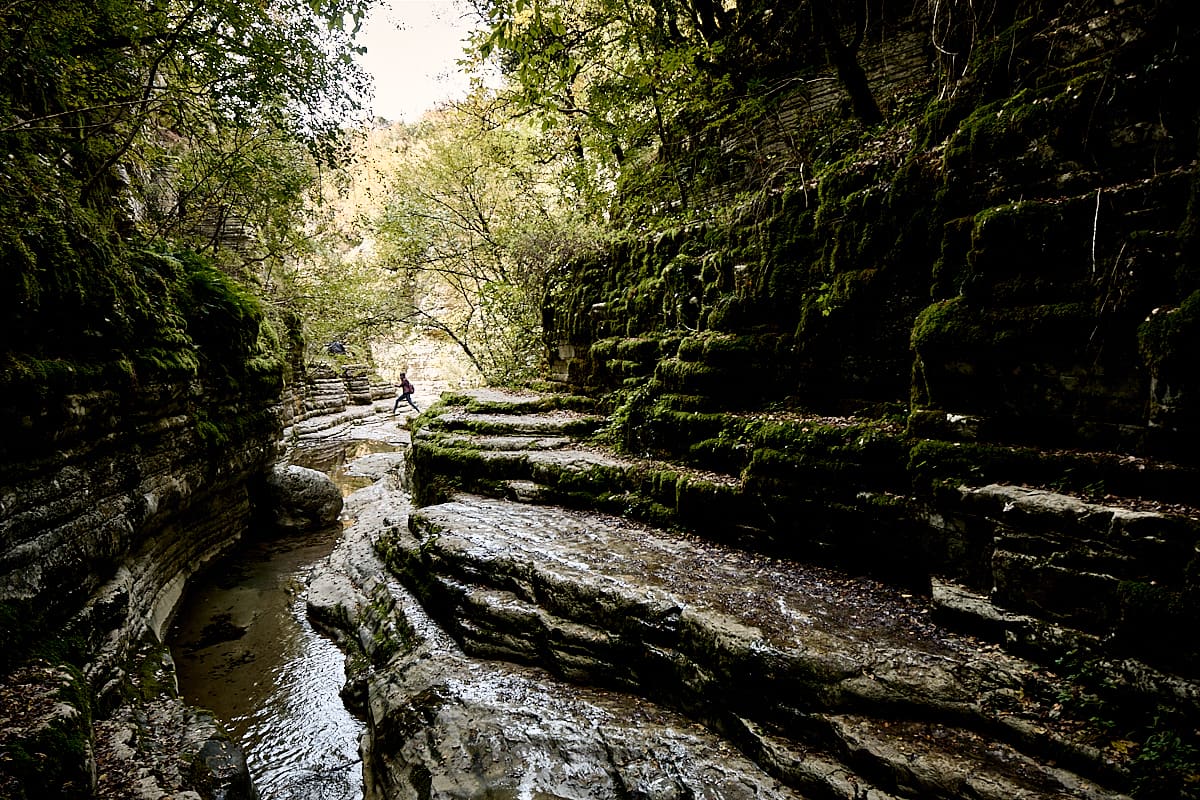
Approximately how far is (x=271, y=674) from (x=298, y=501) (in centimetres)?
503

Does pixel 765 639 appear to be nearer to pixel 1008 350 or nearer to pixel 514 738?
pixel 514 738

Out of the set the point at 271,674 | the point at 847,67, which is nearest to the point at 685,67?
the point at 847,67

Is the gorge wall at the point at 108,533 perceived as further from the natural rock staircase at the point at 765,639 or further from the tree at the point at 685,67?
the tree at the point at 685,67

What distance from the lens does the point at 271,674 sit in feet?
19.2

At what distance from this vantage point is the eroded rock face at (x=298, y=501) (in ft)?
33.1

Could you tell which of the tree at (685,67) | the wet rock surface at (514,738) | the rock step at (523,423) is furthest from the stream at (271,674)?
the tree at (685,67)

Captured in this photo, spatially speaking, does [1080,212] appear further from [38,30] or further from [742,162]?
[38,30]

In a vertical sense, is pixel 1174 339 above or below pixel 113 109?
below

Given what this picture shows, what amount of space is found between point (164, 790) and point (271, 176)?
10.1 metres

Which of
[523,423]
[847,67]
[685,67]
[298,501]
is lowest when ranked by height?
[298,501]

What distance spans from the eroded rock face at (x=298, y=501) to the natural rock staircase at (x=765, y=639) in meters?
4.67

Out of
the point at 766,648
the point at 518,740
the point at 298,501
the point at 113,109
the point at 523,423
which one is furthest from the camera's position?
the point at 298,501

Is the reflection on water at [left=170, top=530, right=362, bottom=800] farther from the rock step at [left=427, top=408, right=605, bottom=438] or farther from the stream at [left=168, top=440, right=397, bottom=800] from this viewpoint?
the rock step at [left=427, top=408, right=605, bottom=438]

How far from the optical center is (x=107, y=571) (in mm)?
5027
